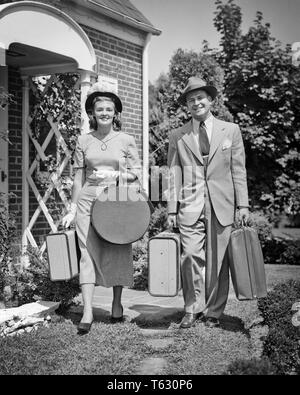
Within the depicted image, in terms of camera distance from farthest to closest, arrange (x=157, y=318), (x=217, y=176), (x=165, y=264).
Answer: (x=157, y=318) → (x=217, y=176) → (x=165, y=264)

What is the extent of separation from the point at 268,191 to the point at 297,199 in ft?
2.13

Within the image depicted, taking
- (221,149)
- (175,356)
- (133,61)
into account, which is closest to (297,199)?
(133,61)

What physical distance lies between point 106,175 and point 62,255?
77 cm

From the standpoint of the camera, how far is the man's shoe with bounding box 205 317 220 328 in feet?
15.5

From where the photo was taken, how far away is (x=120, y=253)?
4.96m

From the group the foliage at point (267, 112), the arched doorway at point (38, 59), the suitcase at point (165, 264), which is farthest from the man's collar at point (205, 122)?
the foliage at point (267, 112)

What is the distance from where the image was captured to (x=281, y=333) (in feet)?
12.4

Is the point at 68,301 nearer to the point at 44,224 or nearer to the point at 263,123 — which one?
the point at 44,224

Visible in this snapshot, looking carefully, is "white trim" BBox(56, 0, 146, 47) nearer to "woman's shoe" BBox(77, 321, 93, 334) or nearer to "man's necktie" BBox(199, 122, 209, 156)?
"man's necktie" BBox(199, 122, 209, 156)

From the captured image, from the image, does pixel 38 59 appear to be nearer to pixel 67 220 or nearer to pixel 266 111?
pixel 67 220

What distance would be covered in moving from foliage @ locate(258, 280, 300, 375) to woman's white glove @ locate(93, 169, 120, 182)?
160cm

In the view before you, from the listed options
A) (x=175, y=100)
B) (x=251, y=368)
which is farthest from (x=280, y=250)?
(x=251, y=368)

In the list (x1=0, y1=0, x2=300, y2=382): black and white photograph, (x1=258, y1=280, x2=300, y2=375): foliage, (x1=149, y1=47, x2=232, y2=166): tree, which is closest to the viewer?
(x1=258, y1=280, x2=300, y2=375): foliage

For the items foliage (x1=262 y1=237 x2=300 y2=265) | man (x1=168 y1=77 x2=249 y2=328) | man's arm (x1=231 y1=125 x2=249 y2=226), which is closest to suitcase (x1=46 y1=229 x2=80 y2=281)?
man (x1=168 y1=77 x2=249 y2=328)
